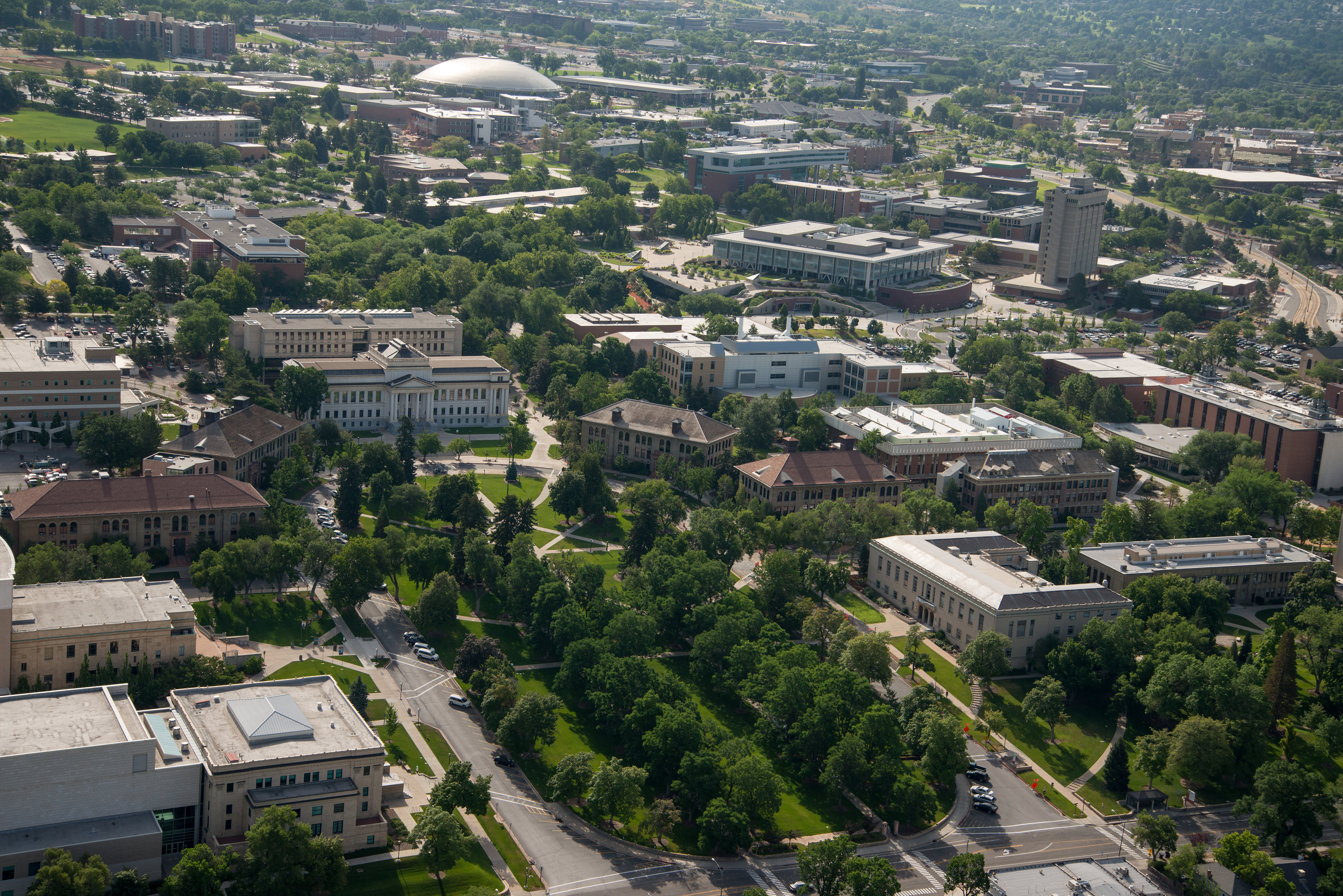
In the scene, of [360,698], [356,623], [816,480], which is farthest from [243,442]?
[816,480]

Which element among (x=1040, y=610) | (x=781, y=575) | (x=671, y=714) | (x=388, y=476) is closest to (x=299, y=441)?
(x=388, y=476)

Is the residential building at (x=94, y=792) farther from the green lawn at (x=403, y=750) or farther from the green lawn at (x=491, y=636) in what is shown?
the green lawn at (x=491, y=636)

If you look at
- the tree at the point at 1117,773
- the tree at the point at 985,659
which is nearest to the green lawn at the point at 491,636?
the tree at the point at 985,659

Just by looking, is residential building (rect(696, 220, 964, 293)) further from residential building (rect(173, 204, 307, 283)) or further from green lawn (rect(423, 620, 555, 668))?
green lawn (rect(423, 620, 555, 668))

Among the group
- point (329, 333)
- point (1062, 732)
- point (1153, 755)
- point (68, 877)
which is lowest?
point (1062, 732)

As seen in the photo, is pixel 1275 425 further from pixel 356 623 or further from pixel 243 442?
pixel 243 442
